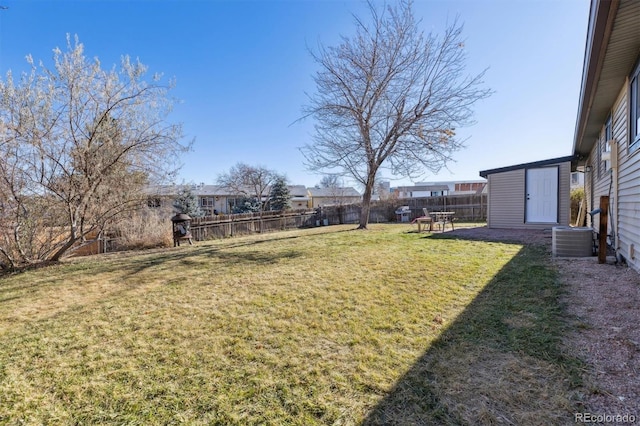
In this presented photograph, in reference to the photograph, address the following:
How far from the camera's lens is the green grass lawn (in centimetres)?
165

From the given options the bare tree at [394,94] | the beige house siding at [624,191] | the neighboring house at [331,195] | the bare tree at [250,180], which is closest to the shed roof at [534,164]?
the bare tree at [394,94]

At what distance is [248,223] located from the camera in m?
13.1

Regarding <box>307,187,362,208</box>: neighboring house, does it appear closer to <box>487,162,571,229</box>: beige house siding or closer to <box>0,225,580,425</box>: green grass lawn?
<box>487,162,571,229</box>: beige house siding

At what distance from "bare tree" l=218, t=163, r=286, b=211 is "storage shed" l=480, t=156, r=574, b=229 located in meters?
23.5

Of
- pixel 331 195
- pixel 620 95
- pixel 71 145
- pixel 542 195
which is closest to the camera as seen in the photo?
pixel 620 95

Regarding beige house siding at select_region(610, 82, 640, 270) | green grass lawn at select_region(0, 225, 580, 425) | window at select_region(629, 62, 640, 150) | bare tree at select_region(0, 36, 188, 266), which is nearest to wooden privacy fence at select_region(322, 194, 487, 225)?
beige house siding at select_region(610, 82, 640, 270)

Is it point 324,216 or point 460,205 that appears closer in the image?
point 460,205

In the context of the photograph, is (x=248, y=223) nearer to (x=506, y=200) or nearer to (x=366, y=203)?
(x=366, y=203)

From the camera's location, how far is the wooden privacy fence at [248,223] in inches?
439

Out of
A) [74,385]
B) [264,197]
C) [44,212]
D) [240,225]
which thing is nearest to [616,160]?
[74,385]

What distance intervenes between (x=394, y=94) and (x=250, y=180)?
2409cm

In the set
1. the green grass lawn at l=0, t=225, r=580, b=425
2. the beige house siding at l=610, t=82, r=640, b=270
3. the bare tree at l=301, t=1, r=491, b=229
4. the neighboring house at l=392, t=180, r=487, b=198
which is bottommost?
the green grass lawn at l=0, t=225, r=580, b=425

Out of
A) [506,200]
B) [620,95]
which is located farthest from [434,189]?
[620,95]

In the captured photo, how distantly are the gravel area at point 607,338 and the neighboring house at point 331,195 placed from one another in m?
36.5
